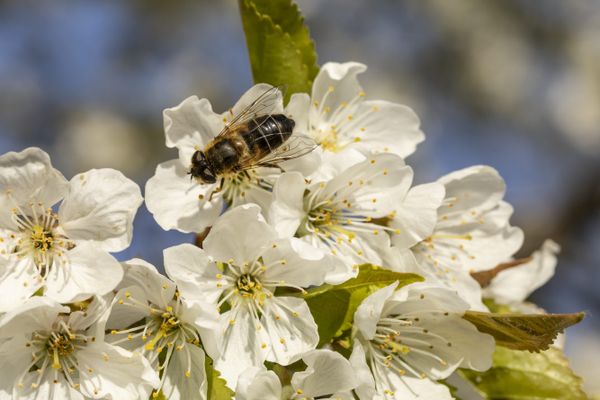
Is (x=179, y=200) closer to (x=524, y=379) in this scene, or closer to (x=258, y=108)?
(x=258, y=108)

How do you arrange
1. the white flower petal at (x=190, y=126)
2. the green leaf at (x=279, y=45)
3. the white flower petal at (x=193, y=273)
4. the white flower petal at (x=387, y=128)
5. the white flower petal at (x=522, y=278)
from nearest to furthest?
1. the white flower petal at (x=193, y=273)
2. the white flower petal at (x=190, y=126)
3. the green leaf at (x=279, y=45)
4. the white flower petal at (x=387, y=128)
5. the white flower petal at (x=522, y=278)

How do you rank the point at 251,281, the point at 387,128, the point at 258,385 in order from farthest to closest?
the point at 387,128, the point at 251,281, the point at 258,385

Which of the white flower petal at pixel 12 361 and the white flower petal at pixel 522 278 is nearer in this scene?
the white flower petal at pixel 12 361

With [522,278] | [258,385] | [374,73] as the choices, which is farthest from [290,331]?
[374,73]

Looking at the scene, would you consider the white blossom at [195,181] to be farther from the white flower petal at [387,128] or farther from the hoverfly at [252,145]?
the white flower petal at [387,128]

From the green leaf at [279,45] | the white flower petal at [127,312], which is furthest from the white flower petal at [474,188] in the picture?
the white flower petal at [127,312]

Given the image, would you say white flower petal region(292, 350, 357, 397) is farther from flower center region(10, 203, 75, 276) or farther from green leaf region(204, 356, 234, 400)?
flower center region(10, 203, 75, 276)

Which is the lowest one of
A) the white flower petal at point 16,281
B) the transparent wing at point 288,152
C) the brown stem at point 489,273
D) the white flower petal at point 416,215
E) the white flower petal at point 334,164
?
the brown stem at point 489,273
